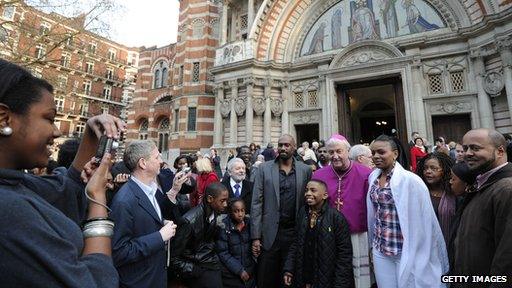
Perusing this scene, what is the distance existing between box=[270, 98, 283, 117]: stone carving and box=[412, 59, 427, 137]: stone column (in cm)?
700

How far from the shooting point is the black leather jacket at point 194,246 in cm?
303

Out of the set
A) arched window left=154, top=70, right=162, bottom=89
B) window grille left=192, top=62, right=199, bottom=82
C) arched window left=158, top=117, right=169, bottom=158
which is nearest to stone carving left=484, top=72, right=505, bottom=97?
window grille left=192, top=62, right=199, bottom=82

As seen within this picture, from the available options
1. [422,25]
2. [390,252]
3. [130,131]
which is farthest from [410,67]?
[130,131]

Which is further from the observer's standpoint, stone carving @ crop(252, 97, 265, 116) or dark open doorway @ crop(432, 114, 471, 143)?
stone carving @ crop(252, 97, 265, 116)

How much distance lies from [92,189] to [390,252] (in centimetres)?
305

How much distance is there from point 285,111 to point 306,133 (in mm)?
1881

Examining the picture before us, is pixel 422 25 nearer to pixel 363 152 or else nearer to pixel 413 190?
pixel 363 152

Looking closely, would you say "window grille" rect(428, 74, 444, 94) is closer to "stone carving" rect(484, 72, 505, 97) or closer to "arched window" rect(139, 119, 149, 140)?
"stone carving" rect(484, 72, 505, 97)

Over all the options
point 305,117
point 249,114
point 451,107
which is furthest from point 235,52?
point 451,107

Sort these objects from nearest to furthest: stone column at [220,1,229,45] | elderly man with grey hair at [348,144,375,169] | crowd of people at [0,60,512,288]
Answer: crowd of people at [0,60,512,288] → elderly man with grey hair at [348,144,375,169] → stone column at [220,1,229,45]

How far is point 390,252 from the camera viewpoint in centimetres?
314

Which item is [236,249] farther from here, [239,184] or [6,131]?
[6,131]

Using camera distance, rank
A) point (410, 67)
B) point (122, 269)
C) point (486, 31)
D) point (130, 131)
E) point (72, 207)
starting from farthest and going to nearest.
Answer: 1. point (130, 131)
2. point (410, 67)
3. point (486, 31)
4. point (122, 269)
5. point (72, 207)

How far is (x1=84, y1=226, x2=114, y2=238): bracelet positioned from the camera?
119 centimetres
